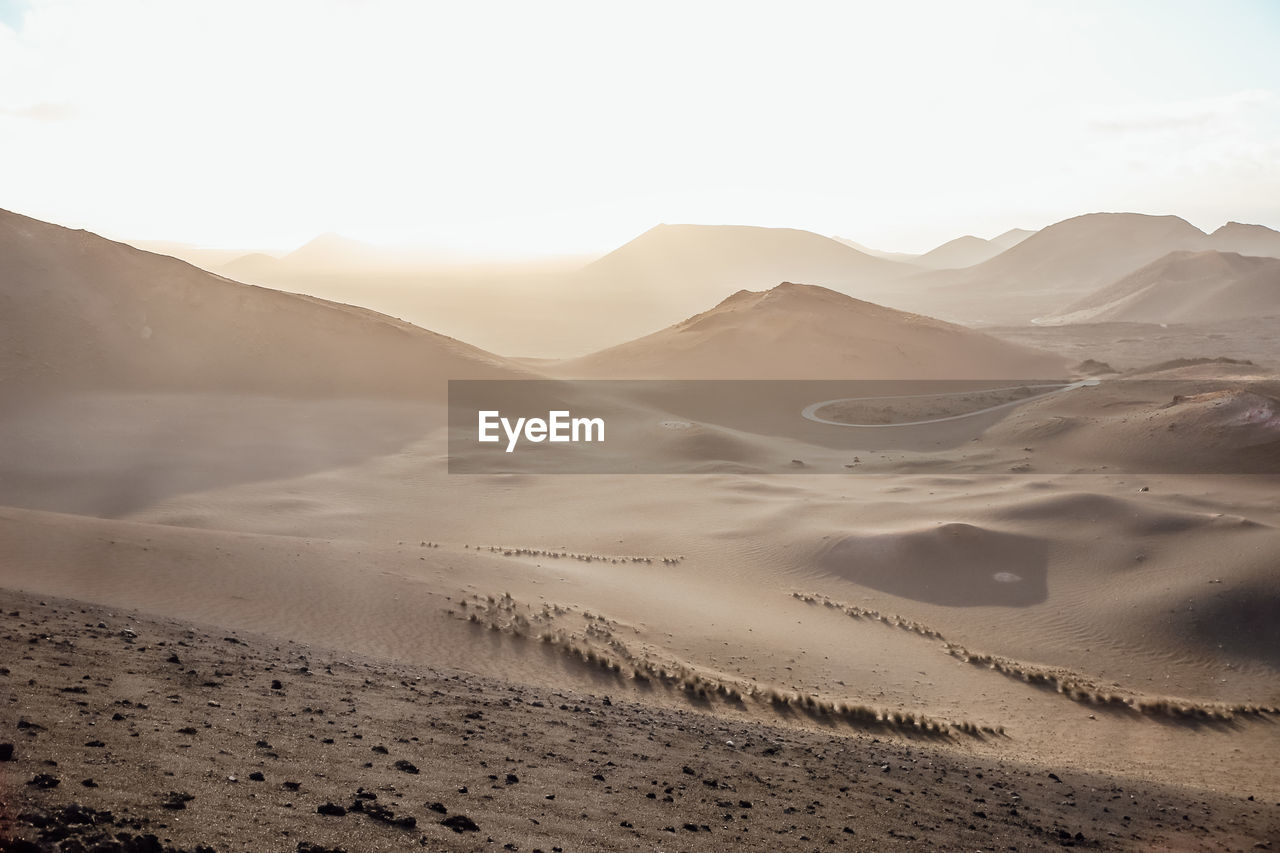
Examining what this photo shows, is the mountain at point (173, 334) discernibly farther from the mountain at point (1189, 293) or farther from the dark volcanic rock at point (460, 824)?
the mountain at point (1189, 293)

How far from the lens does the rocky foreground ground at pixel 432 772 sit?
5.28 m

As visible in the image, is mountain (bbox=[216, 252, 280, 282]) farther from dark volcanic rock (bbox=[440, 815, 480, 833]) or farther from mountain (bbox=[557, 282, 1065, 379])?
dark volcanic rock (bbox=[440, 815, 480, 833])

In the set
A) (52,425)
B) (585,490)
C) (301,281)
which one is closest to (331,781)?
(585,490)

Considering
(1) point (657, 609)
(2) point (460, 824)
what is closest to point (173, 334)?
(1) point (657, 609)

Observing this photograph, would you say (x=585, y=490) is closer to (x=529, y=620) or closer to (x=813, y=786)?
(x=529, y=620)

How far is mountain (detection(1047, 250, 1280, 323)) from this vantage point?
107 meters

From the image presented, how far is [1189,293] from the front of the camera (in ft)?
374

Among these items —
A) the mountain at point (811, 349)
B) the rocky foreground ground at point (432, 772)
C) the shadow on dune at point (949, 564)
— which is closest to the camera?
the rocky foreground ground at point (432, 772)

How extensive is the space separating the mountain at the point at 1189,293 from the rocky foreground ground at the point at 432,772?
111 metres

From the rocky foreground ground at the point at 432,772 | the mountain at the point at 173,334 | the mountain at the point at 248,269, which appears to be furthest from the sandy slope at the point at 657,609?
the mountain at the point at 248,269

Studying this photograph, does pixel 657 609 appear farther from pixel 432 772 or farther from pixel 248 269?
pixel 248 269

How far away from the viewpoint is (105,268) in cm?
4081

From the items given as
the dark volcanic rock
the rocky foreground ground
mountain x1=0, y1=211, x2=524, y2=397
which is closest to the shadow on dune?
the rocky foreground ground

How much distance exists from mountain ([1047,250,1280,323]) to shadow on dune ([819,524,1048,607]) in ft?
322
